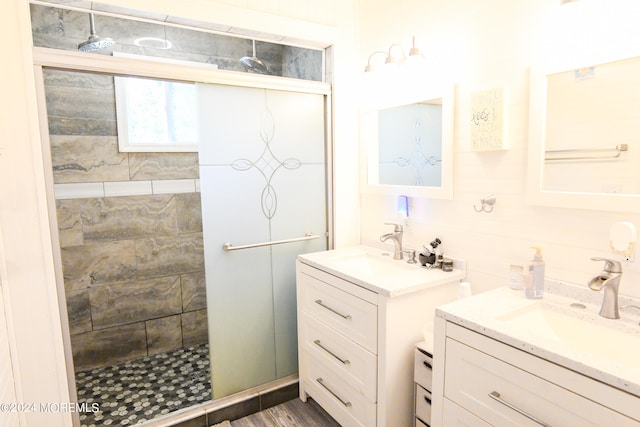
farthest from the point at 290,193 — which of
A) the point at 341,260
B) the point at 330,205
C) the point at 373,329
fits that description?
the point at 373,329

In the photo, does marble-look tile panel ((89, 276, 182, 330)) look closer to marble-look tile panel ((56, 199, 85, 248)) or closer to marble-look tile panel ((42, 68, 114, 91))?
marble-look tile panel ((56, 199, 85, 248))

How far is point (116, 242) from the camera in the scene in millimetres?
2697

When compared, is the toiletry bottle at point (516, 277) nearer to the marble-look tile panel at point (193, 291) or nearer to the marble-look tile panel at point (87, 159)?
the marble-look tile panel at point (193, 291)

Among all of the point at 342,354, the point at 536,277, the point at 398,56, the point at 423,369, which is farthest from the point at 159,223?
the point at 536,277

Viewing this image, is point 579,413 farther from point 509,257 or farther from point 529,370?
point 509,257

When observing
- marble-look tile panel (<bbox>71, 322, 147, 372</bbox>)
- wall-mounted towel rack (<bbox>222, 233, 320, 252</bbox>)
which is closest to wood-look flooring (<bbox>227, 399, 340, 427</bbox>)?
wall-mounted towel rack (<bbox>222, 233, 320, 252</bbox>)

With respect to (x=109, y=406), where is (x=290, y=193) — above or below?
above

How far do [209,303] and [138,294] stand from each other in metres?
0.96

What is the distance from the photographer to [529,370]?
112cm

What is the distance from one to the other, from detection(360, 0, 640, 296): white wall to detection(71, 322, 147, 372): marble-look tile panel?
2.10 meters

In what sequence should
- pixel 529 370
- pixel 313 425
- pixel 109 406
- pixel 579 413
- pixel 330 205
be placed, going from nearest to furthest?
pixel 579 413, pixel 529 370, pixel 313 425, pixel 109 406, pixel 330 205

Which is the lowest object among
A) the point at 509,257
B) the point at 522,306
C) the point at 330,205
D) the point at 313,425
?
the point at 313,425

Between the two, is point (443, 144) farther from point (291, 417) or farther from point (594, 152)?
point (291, 417)

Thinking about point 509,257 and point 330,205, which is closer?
point 509,257
